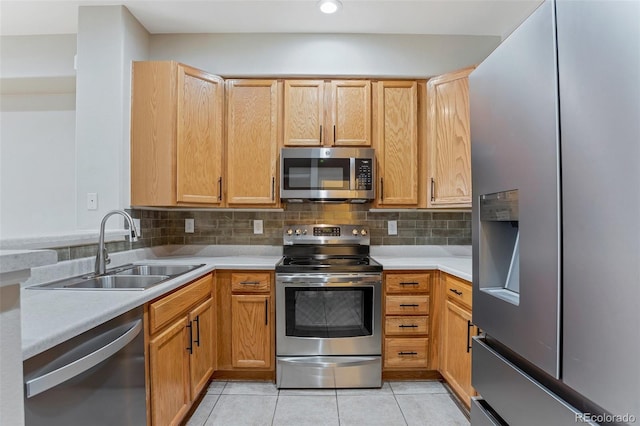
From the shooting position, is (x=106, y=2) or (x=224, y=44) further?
(x=224, y=44)

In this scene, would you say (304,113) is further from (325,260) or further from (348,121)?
(325,260)

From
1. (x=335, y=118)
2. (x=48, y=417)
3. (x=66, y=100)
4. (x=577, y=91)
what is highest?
(x=66, y=100)

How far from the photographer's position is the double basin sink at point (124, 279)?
149 centimetres

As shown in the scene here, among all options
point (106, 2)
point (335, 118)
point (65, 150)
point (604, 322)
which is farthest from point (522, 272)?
point (65, 150)

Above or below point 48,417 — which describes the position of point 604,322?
above

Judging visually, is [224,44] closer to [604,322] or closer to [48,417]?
[48,417]

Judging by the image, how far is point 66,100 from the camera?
2.74 meters

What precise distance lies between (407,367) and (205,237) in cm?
193

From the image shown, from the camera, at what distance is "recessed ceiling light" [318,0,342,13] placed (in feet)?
7.02

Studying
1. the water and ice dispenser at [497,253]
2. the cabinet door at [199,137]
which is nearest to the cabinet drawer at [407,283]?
the water and ice dispenser at [497,253]

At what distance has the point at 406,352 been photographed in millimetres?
2256

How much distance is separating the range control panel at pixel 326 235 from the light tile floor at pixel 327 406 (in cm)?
110

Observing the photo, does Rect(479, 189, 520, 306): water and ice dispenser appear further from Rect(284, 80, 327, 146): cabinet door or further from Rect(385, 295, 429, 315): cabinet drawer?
Rect(284, 80, 327, 146): cabinet door

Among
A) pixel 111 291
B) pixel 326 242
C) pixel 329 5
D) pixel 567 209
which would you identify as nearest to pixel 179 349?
pixel 111 291
